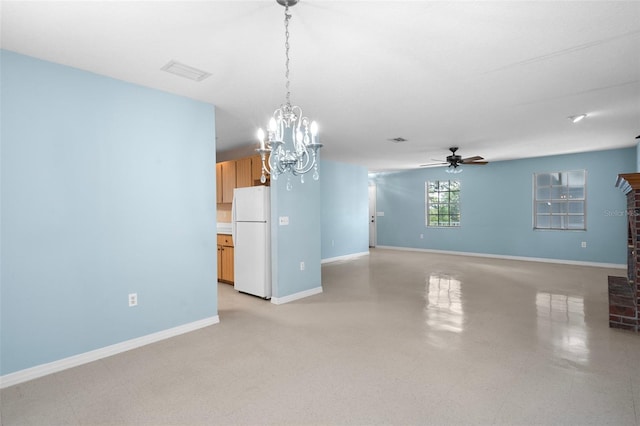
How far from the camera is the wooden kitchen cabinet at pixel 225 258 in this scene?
18.8ft

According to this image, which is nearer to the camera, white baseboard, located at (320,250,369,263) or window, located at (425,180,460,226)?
white baseboard, located at (320,250,369,263)

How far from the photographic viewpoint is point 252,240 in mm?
4965

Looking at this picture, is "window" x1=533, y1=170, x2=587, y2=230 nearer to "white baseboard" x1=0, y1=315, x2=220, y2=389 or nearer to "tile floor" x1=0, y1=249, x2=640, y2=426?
"tile floor" x1=0, y1=249, x2=640, y2=426

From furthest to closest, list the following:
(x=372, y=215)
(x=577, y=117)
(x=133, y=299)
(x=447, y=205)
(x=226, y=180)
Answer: (x=372, y=215), (x=447, y=205), (x=226, y=180), (x=577, y=117), (x=133, y=299)

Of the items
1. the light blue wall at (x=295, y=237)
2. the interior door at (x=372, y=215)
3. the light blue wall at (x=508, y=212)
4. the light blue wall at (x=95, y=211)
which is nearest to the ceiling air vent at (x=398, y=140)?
the light blue wall at (x=295, y=237)

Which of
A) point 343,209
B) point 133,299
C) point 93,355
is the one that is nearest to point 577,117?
point 343,209

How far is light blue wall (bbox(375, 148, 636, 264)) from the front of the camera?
7004mm

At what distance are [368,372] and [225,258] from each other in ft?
12.5

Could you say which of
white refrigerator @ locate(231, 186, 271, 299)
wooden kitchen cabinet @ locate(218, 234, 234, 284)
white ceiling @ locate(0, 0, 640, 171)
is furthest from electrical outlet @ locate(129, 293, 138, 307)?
wooden kitchen cabinet @ locate(218, 234, 234, 284)

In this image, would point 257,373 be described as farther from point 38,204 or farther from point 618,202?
point 618,202

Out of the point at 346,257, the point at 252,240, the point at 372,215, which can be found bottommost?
the point at 346,257

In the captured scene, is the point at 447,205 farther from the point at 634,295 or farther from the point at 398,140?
the point at 634,295

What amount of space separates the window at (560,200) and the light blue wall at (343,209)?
4192 millimetres

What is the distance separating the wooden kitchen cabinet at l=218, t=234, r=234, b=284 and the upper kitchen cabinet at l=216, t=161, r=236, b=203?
0.70 meters
